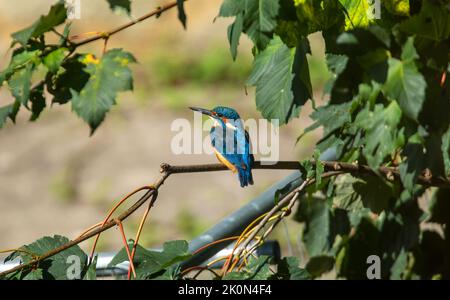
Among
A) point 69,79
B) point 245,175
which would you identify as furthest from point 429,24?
point 245,175

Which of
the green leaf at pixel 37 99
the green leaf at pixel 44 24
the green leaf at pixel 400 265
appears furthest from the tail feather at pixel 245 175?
the green leaf at pixel 44 24

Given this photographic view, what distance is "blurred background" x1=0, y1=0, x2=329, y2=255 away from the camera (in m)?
6.12

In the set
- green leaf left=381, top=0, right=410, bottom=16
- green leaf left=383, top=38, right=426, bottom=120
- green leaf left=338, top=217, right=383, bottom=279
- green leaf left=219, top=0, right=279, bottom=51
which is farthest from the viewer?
green leaf left=338, top=217, right=383, bottom=279

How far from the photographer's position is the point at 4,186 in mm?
6672

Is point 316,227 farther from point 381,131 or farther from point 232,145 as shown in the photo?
point 381,131

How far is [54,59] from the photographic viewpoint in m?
1.87

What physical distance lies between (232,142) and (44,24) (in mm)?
939

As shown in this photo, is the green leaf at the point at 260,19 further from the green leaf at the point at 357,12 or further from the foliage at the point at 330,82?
the green leaf at the point at 357,12

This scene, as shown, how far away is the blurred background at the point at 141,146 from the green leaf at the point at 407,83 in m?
3.60

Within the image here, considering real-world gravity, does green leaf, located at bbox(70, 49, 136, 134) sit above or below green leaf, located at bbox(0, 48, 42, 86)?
below

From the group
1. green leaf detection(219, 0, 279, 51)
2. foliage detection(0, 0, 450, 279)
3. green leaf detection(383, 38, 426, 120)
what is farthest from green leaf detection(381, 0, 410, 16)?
green leaf detection(383, 38, 426, 120)

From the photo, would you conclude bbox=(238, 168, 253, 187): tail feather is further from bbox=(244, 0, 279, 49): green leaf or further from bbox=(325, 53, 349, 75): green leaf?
bbox=(244, 0, 279, 49): green leaf

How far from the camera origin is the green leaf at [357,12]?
6.18ft

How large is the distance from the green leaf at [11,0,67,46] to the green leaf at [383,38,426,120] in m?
0.74
